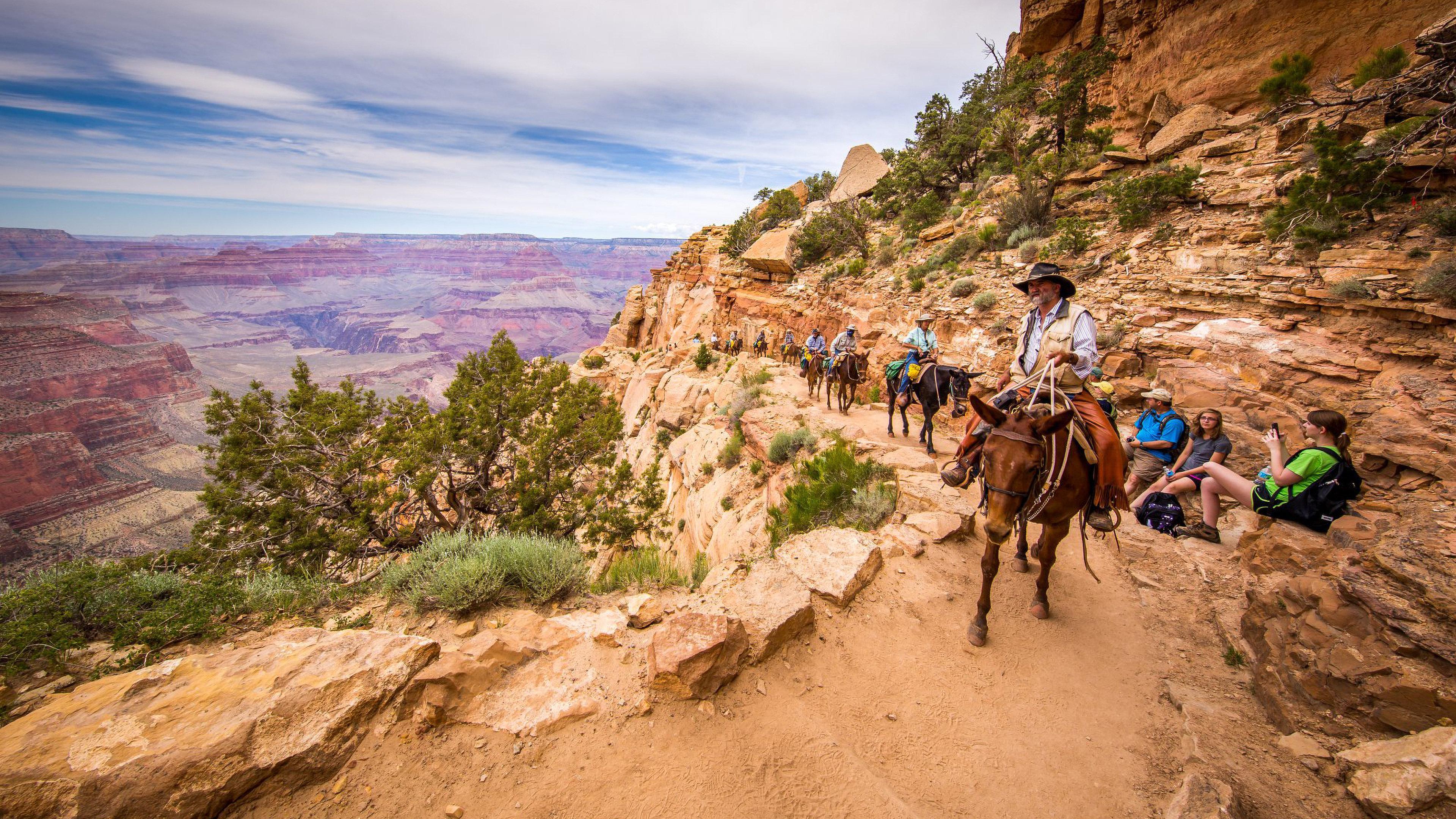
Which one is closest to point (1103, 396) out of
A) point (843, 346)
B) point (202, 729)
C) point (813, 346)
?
point (843, 346)

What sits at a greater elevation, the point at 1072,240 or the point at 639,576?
the point at 1072,240

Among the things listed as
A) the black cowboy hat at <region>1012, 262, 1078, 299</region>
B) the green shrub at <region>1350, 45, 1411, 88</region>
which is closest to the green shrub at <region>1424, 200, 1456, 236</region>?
the green shrub at <region>1350, 45, 1411, 88</region>

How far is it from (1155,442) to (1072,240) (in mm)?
6775

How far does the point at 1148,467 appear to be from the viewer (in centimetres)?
695

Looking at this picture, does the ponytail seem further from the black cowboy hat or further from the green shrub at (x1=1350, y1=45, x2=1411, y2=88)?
the green shrub at (x1=1350, y1=45, x2=1411, y2=88)

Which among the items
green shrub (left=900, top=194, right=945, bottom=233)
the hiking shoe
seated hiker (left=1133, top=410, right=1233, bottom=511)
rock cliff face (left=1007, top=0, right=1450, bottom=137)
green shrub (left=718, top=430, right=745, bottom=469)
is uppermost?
rock cliff face (left=1007, top=0, right=1450, bottom=137)

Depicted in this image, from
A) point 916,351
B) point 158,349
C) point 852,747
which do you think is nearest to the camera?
point 852,747

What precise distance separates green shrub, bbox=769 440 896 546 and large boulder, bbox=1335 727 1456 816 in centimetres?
371

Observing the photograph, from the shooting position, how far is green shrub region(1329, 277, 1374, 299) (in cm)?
655

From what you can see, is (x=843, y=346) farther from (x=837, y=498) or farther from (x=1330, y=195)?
(x=1330, y=195)

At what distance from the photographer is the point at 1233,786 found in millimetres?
2680

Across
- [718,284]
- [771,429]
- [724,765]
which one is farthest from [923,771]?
[718,284]

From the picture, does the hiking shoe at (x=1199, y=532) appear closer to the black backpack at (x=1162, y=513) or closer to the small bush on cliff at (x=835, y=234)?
the black backpack at (x=1162, y=513)

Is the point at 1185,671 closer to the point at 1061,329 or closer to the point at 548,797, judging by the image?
the point at 1061,329
